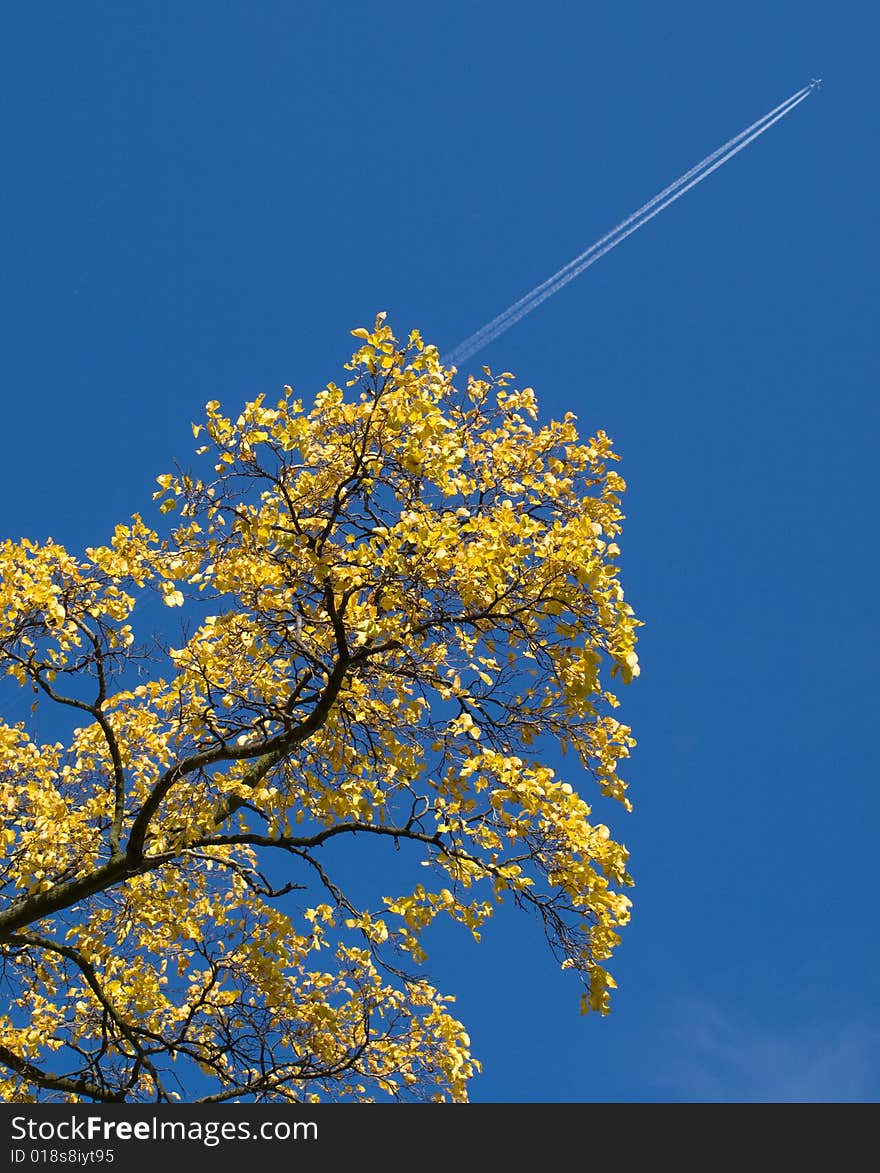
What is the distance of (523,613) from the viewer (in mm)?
7609

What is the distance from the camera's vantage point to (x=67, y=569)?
8.81 m

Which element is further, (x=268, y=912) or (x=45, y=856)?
(x=268, y=912)

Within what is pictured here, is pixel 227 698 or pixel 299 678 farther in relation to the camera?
pixel 299 678

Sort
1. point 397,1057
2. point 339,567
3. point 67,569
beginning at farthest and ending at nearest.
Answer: point 397,1057
point 67,569
point 339,567

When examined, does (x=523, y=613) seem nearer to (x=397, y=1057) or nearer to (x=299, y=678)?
(x=299, y=678)

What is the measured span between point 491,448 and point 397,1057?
6.12 m
